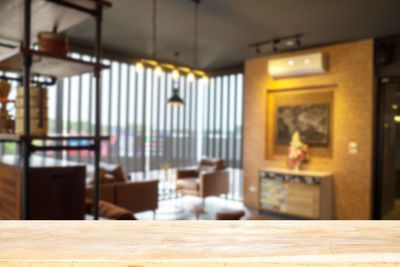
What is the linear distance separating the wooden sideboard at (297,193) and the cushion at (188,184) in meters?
1.23

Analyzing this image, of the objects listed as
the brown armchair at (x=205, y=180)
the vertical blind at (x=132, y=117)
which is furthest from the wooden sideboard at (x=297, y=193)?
the vertical blind at (x=132, y=117)

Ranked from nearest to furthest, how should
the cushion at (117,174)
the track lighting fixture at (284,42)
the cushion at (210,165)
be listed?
1. the cushion at (117,174)
2. the track lighting fixture at (284,42)
3. the cushion at (210,165)

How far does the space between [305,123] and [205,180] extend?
2132 mm

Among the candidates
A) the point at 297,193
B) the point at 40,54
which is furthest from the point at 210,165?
the point at 40,54

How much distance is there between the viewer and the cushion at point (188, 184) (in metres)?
5.96

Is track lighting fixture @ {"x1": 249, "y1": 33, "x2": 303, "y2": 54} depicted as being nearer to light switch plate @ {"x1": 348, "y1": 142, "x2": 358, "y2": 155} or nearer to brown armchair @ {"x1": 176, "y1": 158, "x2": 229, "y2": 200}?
light switch plate @ {"x1": 348, "y1": 142, "x2": 358, "y2": 155}

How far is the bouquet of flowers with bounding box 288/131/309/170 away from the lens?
17.6ft

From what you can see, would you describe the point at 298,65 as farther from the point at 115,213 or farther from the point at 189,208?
the point at 115,213

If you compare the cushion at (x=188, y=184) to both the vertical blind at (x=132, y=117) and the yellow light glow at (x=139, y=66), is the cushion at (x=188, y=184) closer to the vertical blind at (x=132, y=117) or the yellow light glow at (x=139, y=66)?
the vertical blind at (x=132, y=117)

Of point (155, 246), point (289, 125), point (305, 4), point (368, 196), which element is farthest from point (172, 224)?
point (289, 125)

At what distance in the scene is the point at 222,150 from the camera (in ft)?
23.5

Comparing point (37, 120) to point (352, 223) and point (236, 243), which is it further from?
point (352, 223)

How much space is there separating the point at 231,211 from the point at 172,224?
9.86 ft

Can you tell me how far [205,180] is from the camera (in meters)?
5.91
